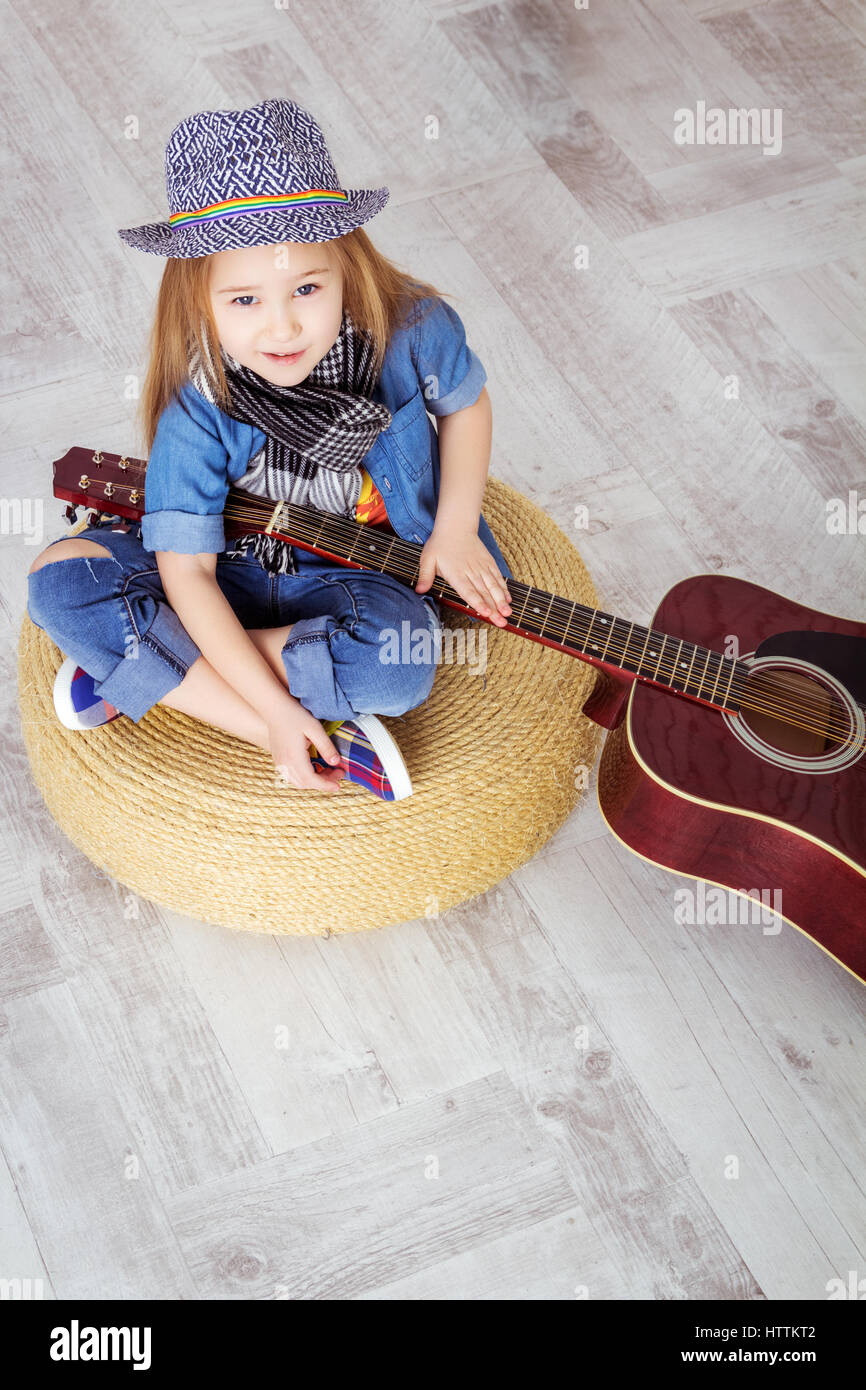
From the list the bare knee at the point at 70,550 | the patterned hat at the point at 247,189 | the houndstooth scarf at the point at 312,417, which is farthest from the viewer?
the bare knee at the point at 70,550

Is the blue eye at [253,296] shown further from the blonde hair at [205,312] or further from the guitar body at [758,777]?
the guitar body at [758,777]

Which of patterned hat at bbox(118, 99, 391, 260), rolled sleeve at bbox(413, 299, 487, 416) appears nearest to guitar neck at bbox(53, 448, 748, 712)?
rolled sleeve at bbox(413, 299, 487, 416)

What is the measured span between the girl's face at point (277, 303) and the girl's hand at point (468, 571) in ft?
0.78

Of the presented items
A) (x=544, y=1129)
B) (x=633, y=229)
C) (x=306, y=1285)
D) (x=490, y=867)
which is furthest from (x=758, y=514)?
(x=306, y=1285)

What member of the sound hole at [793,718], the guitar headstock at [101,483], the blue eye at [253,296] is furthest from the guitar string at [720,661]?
the blue eye at [253,296]

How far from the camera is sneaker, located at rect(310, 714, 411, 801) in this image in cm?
125

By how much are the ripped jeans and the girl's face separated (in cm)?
24

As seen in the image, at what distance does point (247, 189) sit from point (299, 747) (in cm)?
49

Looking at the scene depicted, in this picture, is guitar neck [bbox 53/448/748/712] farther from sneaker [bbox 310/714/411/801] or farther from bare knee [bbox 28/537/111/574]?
sneaker [bbox 310/714/411/801]

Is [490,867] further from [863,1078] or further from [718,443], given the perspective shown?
[718,443]

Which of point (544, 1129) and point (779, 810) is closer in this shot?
point (779, 810)

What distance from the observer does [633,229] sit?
206cm

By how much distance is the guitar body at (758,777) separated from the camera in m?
1.24

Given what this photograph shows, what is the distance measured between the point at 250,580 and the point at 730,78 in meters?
1.49
